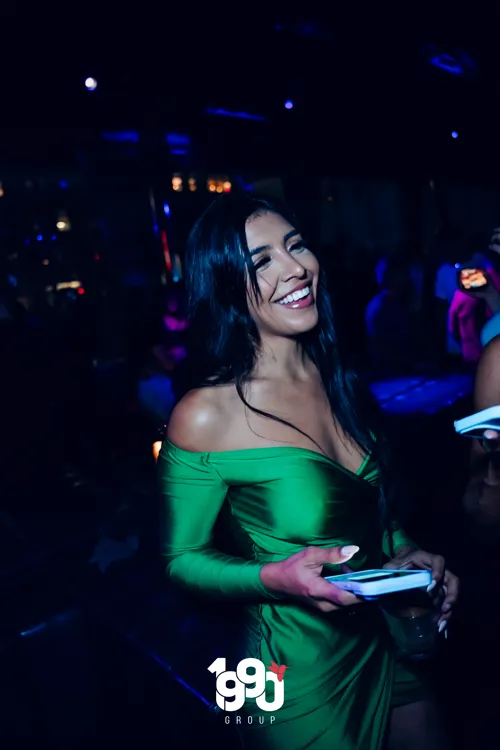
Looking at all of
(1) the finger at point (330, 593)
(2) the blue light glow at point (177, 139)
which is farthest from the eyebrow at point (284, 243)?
(2) the blue light glow at point (177, 139)

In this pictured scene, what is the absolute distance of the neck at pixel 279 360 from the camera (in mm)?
1420

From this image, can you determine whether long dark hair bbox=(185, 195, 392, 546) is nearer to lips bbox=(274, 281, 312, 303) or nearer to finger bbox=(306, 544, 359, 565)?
lips bbox=(274, 281, 312, 303)

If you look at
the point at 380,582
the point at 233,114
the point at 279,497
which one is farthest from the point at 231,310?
the point at 233,114

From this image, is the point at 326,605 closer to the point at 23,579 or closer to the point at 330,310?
the point at 330,310

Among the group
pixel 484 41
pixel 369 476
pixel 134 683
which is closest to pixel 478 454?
pixel 369 476

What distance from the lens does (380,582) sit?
3.20 feet

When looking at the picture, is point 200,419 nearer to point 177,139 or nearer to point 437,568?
point 437,568

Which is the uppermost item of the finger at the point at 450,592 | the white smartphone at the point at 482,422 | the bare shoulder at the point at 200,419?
the bare shoulder at the point at 200,419

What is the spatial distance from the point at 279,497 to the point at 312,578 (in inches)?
8.2

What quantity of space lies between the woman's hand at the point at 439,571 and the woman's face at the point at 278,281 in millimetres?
636

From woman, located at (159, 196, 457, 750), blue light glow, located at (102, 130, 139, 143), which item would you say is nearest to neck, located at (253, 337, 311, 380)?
woman, located at (159, 196, 457, 750)

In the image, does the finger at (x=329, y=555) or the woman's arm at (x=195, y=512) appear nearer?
the finger at (x=329, y=555)

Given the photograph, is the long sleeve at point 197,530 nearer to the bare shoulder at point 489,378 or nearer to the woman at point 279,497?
the woman at point 279,497

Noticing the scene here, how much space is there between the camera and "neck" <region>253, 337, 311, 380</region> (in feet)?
4.66
